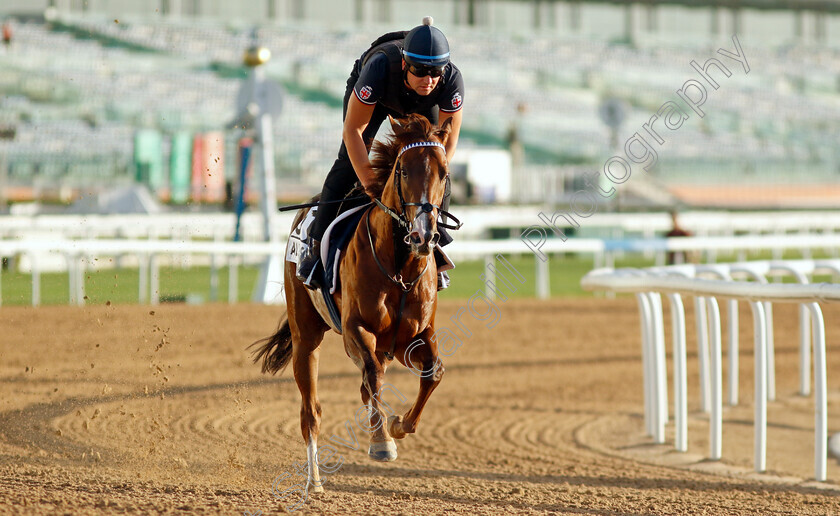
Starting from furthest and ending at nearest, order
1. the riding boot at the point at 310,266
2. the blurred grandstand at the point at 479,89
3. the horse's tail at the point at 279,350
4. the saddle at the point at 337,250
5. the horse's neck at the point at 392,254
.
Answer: the blurred grandstand at the point at 479,89 < the horse's tail at the point at 279,350 < the riding boot at the point at 310,266 < the saddle at the point at 337,250 < the horse's neck at the point at 392,254

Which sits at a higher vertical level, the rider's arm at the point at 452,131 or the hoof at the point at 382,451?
the rider's arm at the point at 452,131

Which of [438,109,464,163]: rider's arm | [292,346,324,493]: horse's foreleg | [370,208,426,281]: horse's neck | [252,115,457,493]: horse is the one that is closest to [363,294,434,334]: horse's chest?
[252,115,457,493]: horse

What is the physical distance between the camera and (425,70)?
429 centimetres

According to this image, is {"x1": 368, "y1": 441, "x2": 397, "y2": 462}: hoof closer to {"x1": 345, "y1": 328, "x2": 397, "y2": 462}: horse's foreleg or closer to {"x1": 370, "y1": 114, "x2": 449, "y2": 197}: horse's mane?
{"x1": 345, "y1": 328, "x2": 397, "y2": 462}: horse's foreleg

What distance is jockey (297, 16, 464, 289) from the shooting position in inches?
167

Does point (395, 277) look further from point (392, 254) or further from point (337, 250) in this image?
point (337, 250)

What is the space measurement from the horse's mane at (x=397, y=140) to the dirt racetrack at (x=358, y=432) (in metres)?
1.42

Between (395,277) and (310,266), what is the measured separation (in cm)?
69

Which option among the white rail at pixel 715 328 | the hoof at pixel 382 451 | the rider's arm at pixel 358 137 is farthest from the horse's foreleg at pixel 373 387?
the white rail at pixel 715 328

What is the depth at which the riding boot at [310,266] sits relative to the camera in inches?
185

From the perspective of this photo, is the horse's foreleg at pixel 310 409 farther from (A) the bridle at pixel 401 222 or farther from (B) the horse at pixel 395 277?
(A) the bridle at pixel 401 222

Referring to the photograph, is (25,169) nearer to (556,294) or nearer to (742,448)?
(556,294)

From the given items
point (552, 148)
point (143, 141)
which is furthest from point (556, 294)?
point (552, 148)

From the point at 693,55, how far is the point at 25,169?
29.5 m
